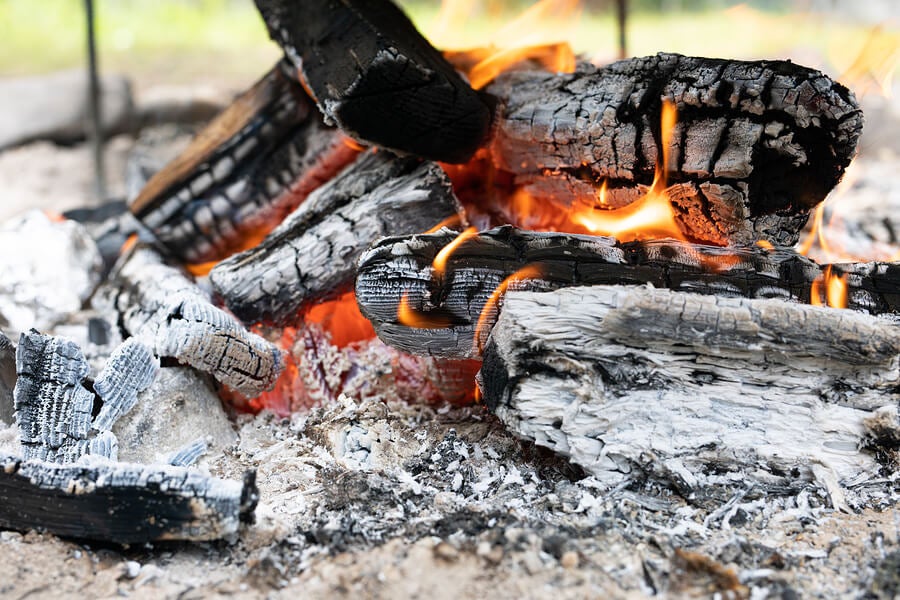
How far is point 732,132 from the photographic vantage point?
1855 millimetres

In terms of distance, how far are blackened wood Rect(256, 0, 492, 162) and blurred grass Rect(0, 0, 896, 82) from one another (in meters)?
3.68

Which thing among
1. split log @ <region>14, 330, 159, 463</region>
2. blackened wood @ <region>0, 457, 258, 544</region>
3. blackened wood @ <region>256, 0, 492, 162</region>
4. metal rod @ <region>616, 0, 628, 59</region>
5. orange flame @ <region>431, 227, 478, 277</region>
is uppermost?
metal rod @ <region>616, 0, 628, 59</region>

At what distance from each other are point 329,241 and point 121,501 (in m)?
0.99

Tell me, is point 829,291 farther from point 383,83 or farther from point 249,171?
point 249,171

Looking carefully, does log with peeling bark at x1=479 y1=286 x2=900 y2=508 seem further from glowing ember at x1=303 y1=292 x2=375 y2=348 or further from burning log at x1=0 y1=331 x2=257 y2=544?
glowing ember at x1=303 y1=292 x2=375 y2=348

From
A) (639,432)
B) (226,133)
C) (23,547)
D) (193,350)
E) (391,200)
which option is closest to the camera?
(23,547)

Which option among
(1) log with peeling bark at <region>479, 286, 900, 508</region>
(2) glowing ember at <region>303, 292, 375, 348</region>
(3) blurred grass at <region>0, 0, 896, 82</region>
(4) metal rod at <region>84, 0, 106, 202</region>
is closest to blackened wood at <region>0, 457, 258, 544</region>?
(1) log with peeling bark at <region>479, 286, 900, 508</region>

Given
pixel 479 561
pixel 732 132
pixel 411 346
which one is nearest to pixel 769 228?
pixel 732 132

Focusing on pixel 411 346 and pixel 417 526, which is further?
pixel 411 346

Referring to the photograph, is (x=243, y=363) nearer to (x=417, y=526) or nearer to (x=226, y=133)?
(x=417, y=526)

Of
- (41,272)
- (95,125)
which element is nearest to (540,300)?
(41,272)

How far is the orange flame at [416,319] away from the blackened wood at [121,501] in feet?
1.87

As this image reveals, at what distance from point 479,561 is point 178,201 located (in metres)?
1.93

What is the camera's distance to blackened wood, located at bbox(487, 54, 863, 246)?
1789mm
